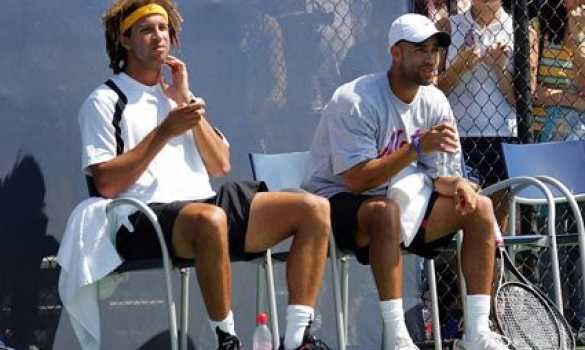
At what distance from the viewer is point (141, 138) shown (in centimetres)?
581

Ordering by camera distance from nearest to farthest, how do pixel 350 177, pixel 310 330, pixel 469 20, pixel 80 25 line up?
pixel 310 330, pixel 350 177, pixel 80 25, pixel 469 20

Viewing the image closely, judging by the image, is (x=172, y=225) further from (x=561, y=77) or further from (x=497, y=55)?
(x=561, y=77)

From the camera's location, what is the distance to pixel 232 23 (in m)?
6.73

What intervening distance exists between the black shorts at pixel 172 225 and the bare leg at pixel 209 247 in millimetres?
64

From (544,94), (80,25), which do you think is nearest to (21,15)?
(80,25)

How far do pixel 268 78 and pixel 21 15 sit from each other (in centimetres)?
123

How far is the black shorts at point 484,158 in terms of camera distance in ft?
24.3

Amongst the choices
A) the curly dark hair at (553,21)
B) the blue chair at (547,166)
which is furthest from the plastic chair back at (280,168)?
the curly dark hair at (553,21)

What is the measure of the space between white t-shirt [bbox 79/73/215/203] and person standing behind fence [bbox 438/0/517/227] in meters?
1.95

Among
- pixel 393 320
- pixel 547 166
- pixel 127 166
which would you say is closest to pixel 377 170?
pixel 393 320

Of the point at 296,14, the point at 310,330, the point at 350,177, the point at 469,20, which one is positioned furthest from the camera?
the point at 469,20

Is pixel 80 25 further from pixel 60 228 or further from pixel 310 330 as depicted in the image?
pixel 310 330

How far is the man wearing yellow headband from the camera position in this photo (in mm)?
5500

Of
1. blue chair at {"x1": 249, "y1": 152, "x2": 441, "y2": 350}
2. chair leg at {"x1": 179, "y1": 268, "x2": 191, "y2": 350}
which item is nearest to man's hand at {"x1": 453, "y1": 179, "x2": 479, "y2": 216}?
blue chair at {"x1": 249, "y1": 152, "x2": 441, "y2": 350}
